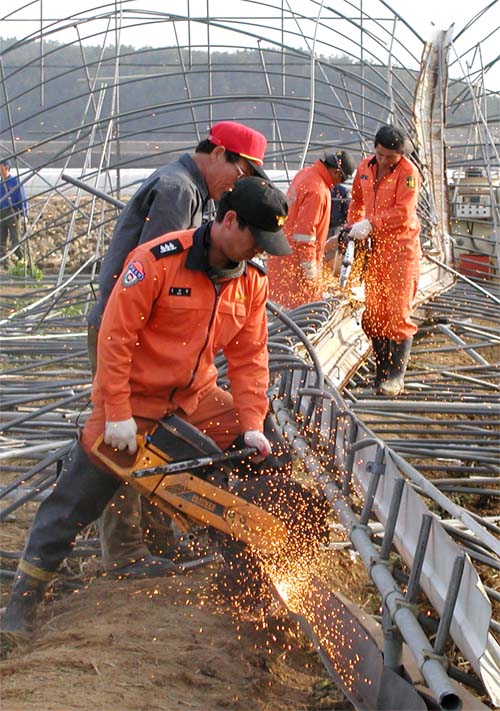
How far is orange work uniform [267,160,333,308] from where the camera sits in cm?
697

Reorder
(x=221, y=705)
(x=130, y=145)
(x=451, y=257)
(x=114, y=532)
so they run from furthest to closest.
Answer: (x=130, y=145) < (x=451, y=257) < (x=114, y=532) < (x=221, y=705)

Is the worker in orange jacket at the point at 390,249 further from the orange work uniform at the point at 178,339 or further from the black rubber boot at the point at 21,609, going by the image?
the black rubber boot at the point at 21,609

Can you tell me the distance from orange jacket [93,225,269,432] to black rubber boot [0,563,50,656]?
0.76 meters

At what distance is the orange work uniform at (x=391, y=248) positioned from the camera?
6598 millimetres

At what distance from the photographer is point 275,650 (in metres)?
3.76

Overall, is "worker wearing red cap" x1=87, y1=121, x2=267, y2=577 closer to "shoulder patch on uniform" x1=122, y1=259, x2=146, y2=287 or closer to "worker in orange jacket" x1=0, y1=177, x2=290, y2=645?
"worker in orange jacket" x1=0, y1=177, x2=290, y2=645

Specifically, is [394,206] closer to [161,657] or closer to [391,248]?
[391,248]

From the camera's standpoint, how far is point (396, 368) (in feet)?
22.6

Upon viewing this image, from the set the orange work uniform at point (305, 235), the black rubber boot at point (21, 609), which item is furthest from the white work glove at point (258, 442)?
the orange work uniform at point (305, 235)

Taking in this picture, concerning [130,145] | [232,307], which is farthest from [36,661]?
[130,145]

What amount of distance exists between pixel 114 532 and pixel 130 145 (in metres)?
29.7

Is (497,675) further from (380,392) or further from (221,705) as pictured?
(380,392)

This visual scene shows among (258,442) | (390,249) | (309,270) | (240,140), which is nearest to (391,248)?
(390,249)

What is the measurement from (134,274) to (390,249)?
11.4 ft
